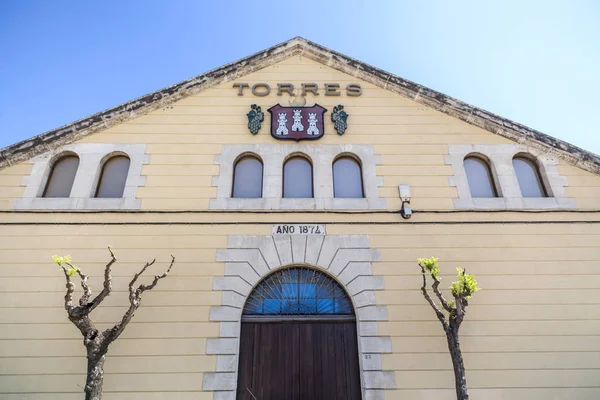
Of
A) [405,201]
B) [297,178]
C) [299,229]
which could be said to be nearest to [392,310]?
[405,201]

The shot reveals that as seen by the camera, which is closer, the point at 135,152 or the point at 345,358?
the point at 345,358

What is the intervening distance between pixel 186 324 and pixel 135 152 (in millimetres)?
4809

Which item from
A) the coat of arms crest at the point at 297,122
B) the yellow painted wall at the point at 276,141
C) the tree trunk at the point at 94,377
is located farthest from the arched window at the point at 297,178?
the tree trunk at the point at 94,377

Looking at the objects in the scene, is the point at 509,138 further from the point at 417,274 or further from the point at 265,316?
the point at 265,316

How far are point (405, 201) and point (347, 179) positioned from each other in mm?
1617

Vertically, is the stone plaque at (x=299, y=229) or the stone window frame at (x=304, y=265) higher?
the stone plaque at (x=299, y=229)

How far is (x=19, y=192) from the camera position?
9.52 metres

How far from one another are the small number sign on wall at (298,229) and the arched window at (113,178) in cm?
417

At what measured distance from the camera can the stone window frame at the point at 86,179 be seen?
9328 mm

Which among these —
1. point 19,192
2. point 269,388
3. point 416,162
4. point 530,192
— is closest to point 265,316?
point 269,388

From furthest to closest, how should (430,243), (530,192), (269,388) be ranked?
(530,192)
(430,243)
(269,388)

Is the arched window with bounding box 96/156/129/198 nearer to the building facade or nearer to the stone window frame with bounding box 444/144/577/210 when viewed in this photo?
the building facade

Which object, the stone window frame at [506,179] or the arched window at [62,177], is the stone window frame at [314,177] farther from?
the arched window at [62,177]

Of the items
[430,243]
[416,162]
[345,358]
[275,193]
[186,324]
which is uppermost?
[416,162]
